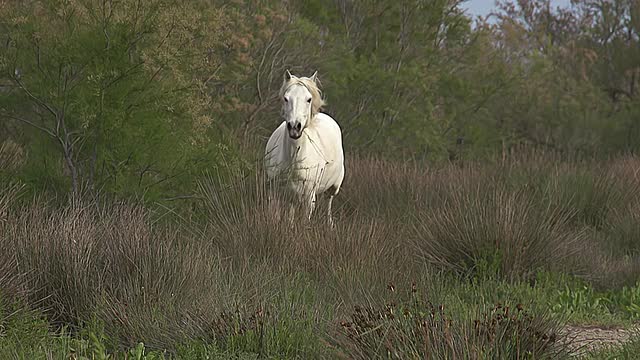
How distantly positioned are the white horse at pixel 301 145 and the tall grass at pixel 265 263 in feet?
0.86

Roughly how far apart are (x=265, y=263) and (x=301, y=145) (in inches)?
99.8

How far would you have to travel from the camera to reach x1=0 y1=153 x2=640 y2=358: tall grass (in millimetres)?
5758

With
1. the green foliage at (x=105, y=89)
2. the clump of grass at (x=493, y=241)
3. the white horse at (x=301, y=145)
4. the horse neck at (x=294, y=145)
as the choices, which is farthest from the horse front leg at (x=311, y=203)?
the clump of grass at (x=493, y=241)

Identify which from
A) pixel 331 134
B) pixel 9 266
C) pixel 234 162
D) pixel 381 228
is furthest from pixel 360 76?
pixel 9 266

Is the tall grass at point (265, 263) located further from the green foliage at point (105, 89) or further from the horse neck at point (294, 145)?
the green foliage at point (105, 89)

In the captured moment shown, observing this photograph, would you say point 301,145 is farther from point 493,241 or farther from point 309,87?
point 493,241

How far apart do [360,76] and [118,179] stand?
10.5 meters

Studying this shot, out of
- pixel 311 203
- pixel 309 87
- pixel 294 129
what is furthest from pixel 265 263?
pixel 309 87

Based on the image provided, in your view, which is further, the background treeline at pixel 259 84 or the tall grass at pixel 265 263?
the background treeline at pixel 259 84

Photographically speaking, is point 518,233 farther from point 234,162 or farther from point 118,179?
point 118,179

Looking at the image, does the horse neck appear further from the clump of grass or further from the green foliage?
the clump of grass

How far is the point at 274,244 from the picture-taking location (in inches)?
312

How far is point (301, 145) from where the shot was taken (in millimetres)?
9664

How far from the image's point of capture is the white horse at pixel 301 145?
363 inches
